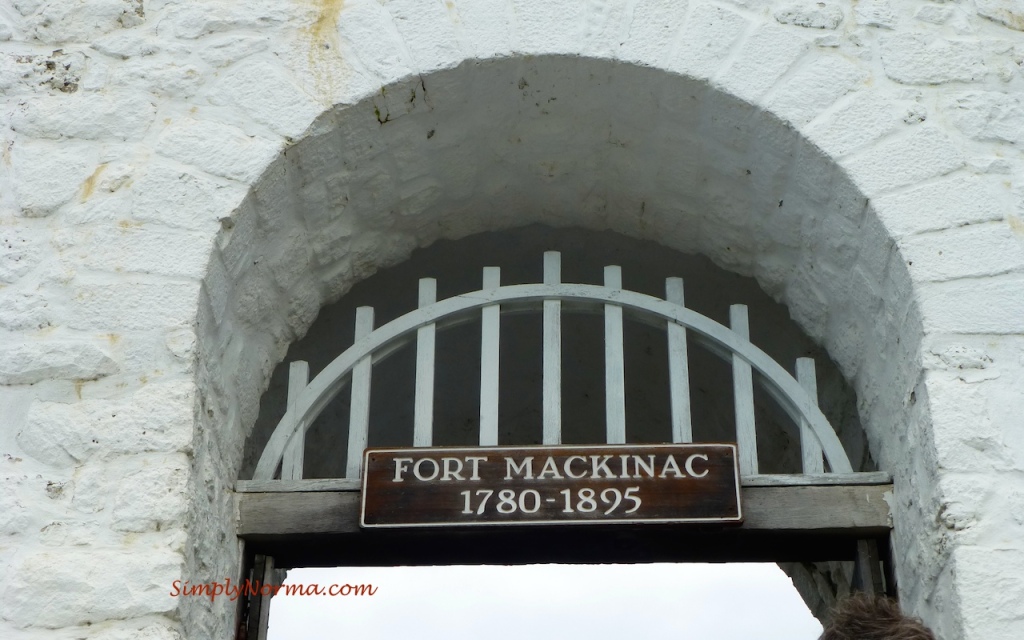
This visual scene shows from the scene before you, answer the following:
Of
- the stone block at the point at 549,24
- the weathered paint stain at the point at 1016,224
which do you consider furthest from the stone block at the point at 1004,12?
the stone block at the point at 549,24

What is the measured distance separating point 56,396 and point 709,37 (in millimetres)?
1810

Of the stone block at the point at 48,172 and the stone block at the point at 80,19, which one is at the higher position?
the stone block at the point at 80,19

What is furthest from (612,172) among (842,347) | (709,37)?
(842,347)

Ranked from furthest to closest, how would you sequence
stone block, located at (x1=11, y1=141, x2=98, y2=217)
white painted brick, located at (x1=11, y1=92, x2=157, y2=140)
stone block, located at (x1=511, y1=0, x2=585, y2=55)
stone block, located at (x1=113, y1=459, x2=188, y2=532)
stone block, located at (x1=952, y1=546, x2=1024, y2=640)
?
stone block, located at (x1=511, y1=0, x2=585, y2=55) < white painted brick, located at (x1=11, y1=92, x2=157, y2=140) < stone block, located at (x1=11, y1=141, x2=98, y2=217) < stone block, located at (x1=113, y1=459, x2=188, y2=532) < stone block, located at (x1=952, y1=546, x2=1024, y2=640)

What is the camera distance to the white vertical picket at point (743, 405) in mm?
3195

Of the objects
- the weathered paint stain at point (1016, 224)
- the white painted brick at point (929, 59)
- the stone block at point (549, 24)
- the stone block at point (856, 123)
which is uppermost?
the stone block at point (549, 24)

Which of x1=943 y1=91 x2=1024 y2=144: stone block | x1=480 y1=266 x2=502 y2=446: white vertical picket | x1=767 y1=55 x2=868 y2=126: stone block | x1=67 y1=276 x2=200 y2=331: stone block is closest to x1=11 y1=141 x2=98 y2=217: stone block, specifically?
x1=67 y1=276 x2=200 y2=331: stone block

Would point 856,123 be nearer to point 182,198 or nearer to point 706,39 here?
point 706,39

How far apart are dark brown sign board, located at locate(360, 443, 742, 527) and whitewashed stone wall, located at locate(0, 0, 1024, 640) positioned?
403mm

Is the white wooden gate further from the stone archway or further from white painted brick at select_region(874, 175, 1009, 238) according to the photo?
white painted brick at select_region(874, 175, 1009, 238)

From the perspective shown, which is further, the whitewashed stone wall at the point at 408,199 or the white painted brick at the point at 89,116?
the white painted brick at the point at 89,116

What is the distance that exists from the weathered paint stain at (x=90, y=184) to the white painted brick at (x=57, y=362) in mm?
402

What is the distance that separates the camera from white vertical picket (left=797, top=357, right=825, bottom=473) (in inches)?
127

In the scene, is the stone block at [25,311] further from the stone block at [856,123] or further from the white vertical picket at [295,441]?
the stone block at [856,123]
